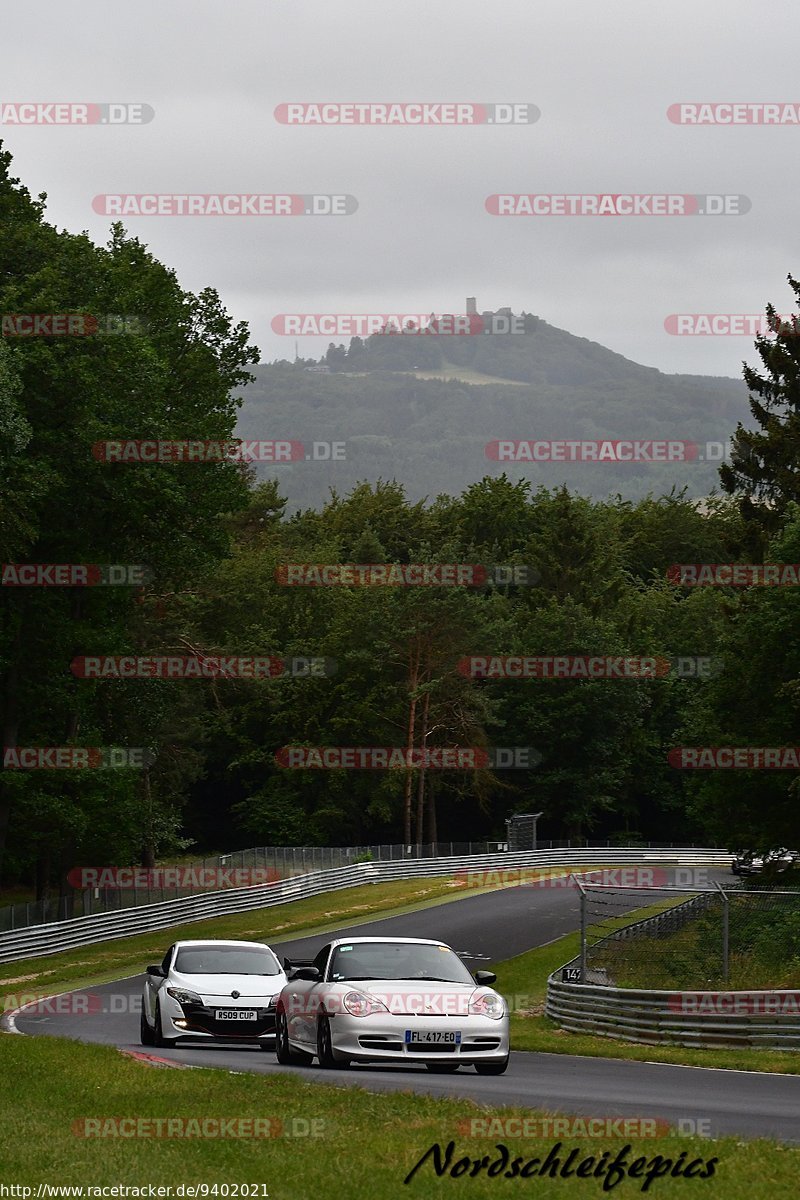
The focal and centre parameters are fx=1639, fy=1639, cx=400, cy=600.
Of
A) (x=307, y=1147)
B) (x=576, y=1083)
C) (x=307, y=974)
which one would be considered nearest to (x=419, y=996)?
(x=307, y=974)

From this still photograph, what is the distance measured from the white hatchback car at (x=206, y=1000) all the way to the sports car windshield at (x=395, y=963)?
3.31 meters

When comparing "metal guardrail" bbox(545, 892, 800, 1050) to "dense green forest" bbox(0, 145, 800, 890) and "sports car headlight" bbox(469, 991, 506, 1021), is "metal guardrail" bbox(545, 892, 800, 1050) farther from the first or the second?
"dense green forest" bbox(0, 145, 800, 890)

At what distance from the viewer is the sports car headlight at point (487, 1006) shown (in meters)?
16.0

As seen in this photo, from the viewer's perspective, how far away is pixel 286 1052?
17734 millimetres

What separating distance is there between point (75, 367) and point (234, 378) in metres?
10.0

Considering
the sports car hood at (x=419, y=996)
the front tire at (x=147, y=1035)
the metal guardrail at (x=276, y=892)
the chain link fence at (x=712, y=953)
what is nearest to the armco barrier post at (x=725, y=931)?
the chain link fence at (x=712, y=953)

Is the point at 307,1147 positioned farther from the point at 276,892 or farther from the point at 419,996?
the point at 276,892

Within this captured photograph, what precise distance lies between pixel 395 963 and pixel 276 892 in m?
41.4

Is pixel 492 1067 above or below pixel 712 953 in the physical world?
above

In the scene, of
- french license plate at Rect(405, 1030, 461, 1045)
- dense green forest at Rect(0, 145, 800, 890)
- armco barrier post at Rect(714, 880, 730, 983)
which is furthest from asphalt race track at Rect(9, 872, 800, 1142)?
dense green forest at Rect(0, 145, 800, 890)

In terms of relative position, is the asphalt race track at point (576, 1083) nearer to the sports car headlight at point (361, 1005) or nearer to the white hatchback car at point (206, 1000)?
the white hatchback car at point (206, 1000)

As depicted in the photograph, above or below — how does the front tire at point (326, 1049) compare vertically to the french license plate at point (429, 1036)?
below

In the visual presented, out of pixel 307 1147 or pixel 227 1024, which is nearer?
pixel 307 1147

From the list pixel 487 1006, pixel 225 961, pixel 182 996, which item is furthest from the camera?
pixel 225 961
